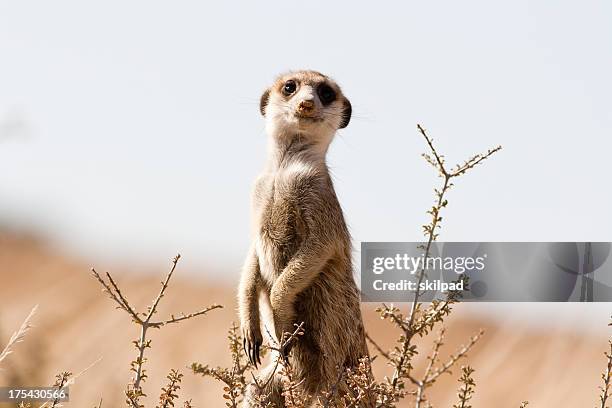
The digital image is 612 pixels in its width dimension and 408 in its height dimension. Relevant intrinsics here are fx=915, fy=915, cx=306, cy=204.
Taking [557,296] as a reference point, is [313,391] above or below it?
below

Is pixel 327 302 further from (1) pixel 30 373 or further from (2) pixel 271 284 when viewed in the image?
(1) pixel 30 373

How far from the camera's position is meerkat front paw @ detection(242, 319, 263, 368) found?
4859 millimetres

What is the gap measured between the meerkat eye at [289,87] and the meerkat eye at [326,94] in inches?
6.4

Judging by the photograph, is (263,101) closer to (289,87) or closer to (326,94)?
(289,87)

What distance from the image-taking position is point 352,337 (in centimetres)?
481

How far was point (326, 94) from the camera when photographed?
5.49m

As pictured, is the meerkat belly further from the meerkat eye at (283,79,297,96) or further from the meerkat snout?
the meerkat eye at (283,79,297,96)

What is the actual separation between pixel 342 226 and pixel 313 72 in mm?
1163

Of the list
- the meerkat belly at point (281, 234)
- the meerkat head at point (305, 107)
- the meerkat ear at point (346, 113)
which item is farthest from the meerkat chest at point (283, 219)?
the meerkat ear at point (346, 113)

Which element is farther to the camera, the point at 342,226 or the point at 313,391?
the point at 342,226

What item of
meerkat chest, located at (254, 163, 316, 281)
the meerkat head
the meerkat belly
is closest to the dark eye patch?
the meerkat head

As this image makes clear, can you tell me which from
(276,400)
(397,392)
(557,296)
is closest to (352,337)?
(276,400)

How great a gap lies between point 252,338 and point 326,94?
1553 millimetres

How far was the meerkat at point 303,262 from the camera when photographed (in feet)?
15.3
